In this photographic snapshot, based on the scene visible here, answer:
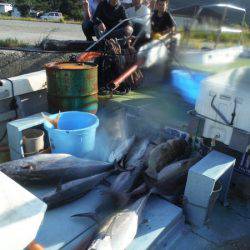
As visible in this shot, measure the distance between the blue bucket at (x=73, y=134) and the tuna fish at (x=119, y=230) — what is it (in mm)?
1208

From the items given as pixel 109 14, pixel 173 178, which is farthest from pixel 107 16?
pixel 173 178

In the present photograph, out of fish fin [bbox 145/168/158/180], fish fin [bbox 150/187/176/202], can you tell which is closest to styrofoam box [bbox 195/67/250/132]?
fish fin [bbox 145/168/158/180]

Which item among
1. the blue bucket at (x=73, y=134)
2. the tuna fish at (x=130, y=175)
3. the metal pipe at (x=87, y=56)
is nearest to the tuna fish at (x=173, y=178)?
the tuna fish at (x=130, y=175)

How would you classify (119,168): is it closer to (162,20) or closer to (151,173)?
(151,173)

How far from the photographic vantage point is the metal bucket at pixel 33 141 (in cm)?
433

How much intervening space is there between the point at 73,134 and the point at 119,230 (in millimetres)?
1510

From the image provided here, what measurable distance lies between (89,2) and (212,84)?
5231 millimetres

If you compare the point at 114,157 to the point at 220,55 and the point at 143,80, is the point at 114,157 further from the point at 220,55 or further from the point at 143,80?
the point at 220,55

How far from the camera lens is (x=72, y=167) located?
3.97 m

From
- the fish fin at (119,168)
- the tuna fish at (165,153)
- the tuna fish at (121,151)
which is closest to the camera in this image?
the tuna fish at (165,153)

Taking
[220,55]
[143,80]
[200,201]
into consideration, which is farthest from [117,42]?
[200,201]

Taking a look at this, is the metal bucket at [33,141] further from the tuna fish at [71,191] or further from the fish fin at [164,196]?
Result: the fish fin at [164,196]

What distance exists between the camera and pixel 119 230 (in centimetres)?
302

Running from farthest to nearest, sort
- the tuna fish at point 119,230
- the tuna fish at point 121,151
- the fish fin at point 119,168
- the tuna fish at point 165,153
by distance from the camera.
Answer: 1. the tuna fish at point 121,151
2. the fish fin at point 119,168
3. the tuna fish at point 165,153
4. the tuna fish at point 119,230
